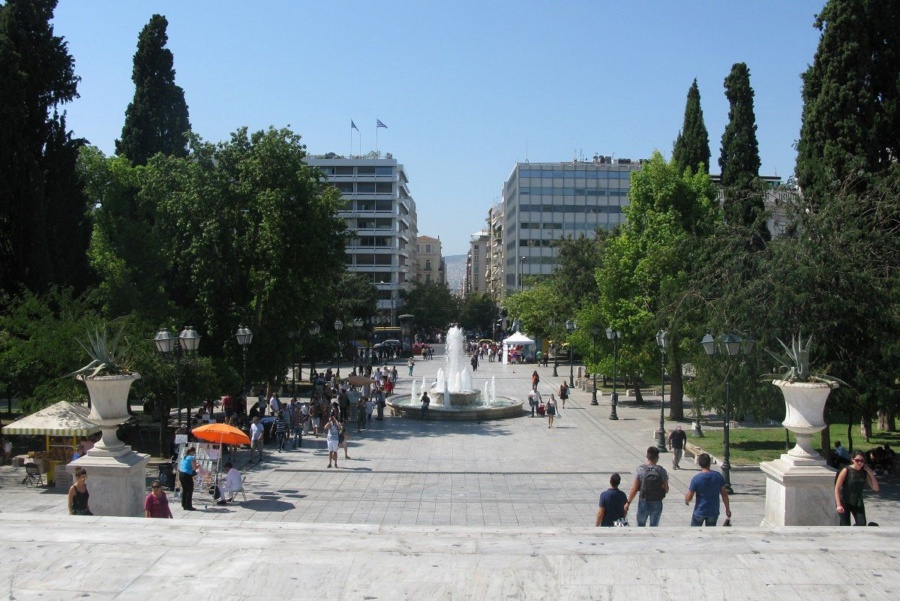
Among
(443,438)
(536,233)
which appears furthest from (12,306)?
(536,233)

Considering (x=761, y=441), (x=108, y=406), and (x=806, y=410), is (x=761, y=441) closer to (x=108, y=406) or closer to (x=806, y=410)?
(x=806, y=410)

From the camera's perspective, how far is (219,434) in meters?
16.8

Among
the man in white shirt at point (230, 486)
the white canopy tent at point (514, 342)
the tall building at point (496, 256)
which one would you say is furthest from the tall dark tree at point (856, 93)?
the tall building at point (496, 256)

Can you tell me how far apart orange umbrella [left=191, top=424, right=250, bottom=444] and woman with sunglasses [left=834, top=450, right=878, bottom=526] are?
38.8 feet

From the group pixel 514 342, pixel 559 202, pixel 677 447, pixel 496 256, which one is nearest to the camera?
pixel 677 447

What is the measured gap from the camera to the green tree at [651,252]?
29.1 m

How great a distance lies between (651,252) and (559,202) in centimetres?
6240

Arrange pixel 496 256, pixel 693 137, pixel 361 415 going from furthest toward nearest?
pixel 496 256 → pixel 693 137 → pixel 361 415

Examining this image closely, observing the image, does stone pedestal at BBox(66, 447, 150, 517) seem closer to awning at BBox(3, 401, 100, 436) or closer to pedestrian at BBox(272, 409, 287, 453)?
awning at BBox(3, 401, 100, 436)

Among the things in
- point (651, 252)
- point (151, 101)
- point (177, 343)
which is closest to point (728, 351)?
point (651, 252)

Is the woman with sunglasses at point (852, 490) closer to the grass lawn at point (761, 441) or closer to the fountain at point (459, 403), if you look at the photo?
the grass lawn at point (761, 441)

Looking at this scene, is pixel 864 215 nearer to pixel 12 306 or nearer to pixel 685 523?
pixel 685 523

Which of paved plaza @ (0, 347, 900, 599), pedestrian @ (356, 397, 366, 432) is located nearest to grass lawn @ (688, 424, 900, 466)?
pedestrian @ (356, 397, 366, 432)

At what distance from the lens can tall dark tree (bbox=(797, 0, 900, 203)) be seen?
22453 millimetres
